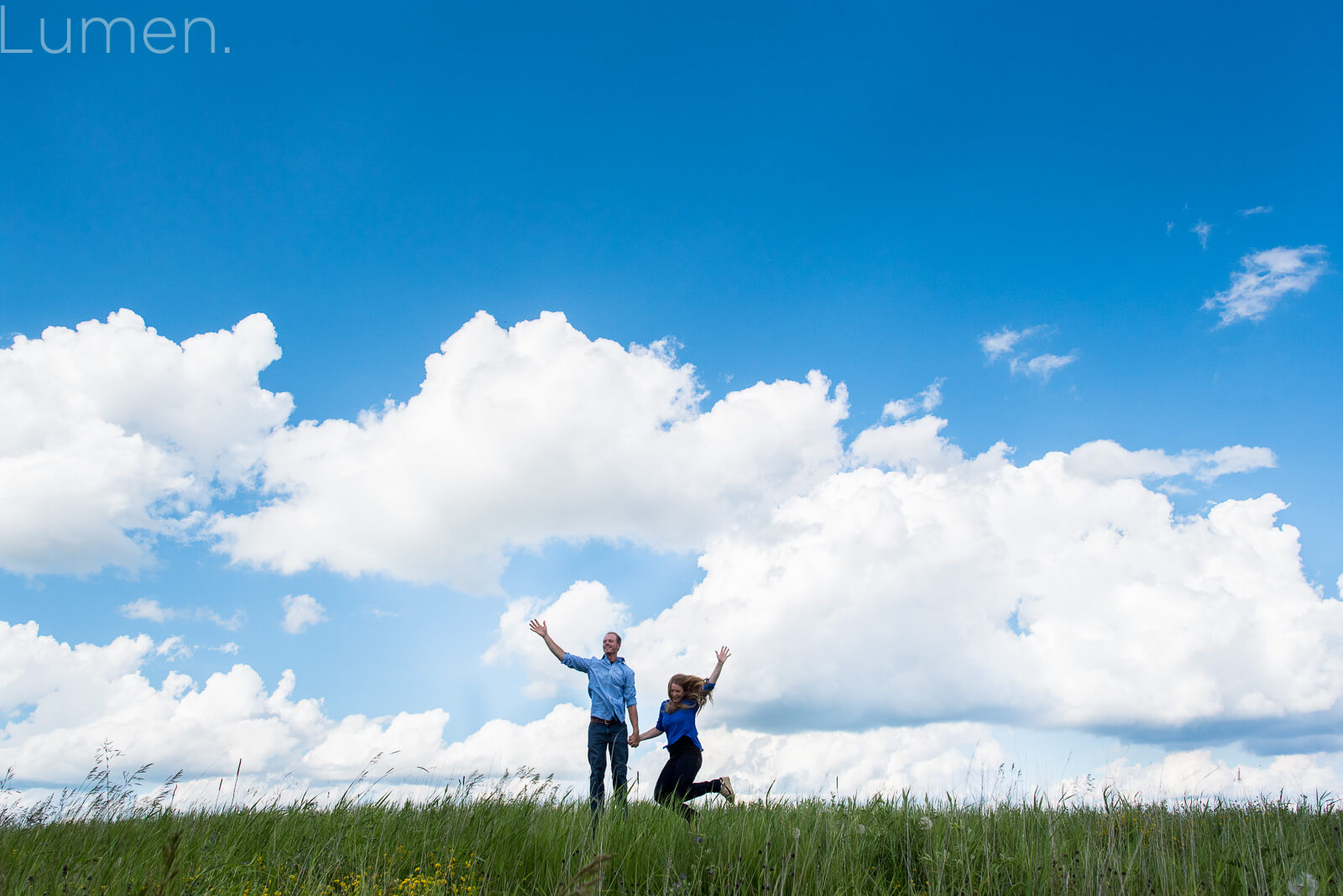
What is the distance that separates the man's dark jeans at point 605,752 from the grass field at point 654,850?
2.45m

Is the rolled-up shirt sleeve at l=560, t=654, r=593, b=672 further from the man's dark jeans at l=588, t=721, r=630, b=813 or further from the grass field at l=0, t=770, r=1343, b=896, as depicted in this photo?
the grass field at l=0, t=770, r=1343, b=896

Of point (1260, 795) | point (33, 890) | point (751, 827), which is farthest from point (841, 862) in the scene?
point (1260, 795)

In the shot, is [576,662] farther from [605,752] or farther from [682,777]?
[682,777]

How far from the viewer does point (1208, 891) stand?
20.7 feet

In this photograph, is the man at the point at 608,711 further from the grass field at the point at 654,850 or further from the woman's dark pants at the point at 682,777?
the grass field at the point at 654,850

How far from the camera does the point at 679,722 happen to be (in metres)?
11.2

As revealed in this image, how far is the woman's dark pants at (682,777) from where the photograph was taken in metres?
10.6

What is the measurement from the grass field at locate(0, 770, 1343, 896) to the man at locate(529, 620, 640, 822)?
99.2 inches

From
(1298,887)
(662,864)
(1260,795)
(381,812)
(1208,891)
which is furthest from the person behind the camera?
(1260,795)

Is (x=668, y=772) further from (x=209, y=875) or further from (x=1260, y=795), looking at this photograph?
(x=1260, y=795)

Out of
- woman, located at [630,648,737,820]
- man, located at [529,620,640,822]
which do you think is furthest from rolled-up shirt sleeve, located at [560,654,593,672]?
woman, located at [630,648,737,820]

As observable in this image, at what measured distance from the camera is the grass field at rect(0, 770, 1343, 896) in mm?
6016

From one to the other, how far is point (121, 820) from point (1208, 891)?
35.5 feet

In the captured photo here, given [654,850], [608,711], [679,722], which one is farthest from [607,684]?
[654,850]
